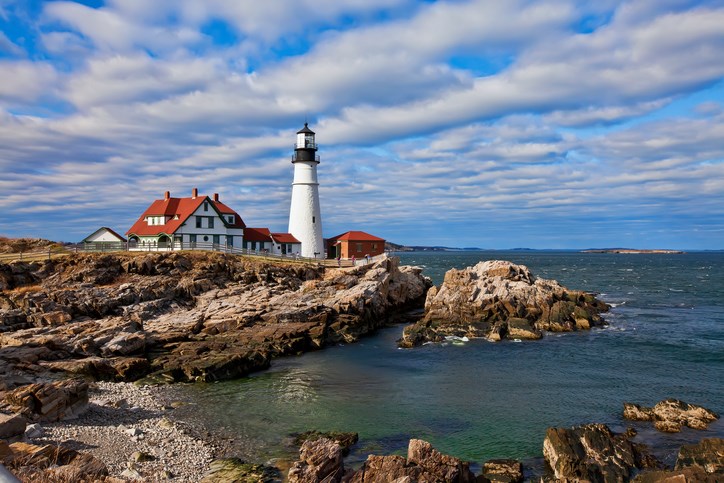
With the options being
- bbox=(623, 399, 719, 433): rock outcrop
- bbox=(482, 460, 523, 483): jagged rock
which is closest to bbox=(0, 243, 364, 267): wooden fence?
bbox=(623, 399, 719, 433): rock outcrop

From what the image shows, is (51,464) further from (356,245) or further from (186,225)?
(356,245)

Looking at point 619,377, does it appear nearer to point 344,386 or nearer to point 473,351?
point 473,351

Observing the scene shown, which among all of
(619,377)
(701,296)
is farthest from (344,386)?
(701,296)

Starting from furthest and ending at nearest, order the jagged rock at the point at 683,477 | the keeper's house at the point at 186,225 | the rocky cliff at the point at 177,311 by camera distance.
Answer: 1. the keeper's house at the point at 186,225
2. the rocky cliff at the point at 177,311
3. the jagged rock at the point at 683,477

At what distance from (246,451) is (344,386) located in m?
8.47

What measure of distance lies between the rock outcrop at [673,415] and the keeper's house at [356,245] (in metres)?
44.1

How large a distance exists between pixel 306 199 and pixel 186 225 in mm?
13659

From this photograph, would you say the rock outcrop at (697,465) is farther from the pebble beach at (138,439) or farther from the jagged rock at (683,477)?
the pebble beach at (138,439)

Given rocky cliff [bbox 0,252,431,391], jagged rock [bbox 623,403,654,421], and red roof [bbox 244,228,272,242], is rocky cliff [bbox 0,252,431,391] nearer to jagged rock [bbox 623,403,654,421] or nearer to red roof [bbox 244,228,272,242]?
red roof [bbox 244,228,272,242]

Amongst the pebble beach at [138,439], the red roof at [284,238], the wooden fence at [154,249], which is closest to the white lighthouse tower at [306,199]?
the red roof at [284,238]

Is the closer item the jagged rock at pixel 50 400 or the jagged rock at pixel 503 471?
the jagged rock at pixel 503 471

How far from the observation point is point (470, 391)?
23578mm

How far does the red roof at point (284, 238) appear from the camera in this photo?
5966cm

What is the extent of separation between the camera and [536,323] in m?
38.3
